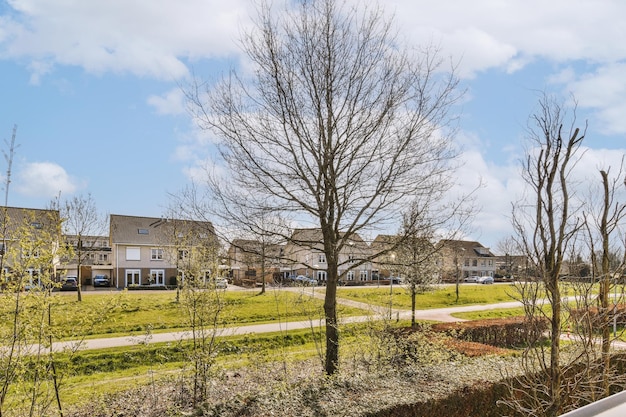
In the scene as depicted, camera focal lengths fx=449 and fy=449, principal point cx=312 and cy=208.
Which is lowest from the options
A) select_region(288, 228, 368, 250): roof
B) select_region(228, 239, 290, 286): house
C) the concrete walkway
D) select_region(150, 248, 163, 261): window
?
the concrete walkway

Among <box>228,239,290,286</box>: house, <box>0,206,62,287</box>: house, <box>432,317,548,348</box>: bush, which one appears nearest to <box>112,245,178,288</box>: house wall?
<box>432,317,548,348</box>: bush

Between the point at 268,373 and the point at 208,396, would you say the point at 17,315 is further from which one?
the point at 268,373

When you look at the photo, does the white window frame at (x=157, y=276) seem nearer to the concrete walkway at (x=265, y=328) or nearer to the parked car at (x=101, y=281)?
the parked car at (x=101, y=281)

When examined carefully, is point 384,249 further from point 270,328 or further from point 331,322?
point 270,328

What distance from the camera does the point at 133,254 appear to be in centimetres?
3853

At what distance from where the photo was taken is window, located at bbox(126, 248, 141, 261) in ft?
126

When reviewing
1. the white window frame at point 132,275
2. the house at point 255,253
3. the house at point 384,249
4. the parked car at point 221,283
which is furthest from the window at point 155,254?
the house at point 384,249

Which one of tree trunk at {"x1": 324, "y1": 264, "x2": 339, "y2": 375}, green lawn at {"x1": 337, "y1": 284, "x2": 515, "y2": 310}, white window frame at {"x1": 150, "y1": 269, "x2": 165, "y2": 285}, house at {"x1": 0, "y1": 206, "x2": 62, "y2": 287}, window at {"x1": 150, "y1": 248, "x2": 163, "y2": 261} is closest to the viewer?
house at {"x1": 0, "y1": 206, "x2": 62, "y2": 287}

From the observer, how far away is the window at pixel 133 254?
38281mm

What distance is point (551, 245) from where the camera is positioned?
424 cm

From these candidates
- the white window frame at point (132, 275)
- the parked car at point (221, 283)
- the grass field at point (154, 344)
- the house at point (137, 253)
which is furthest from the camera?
the white window frame at point (132, 275)

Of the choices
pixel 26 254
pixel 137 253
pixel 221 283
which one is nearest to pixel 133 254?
pixel 137 253

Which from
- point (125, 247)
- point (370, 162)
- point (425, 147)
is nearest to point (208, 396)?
point (370, 162)

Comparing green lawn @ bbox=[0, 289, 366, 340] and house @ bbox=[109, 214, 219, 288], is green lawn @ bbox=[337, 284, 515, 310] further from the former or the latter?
house @ bbox=[109, 214, 219, 288]
